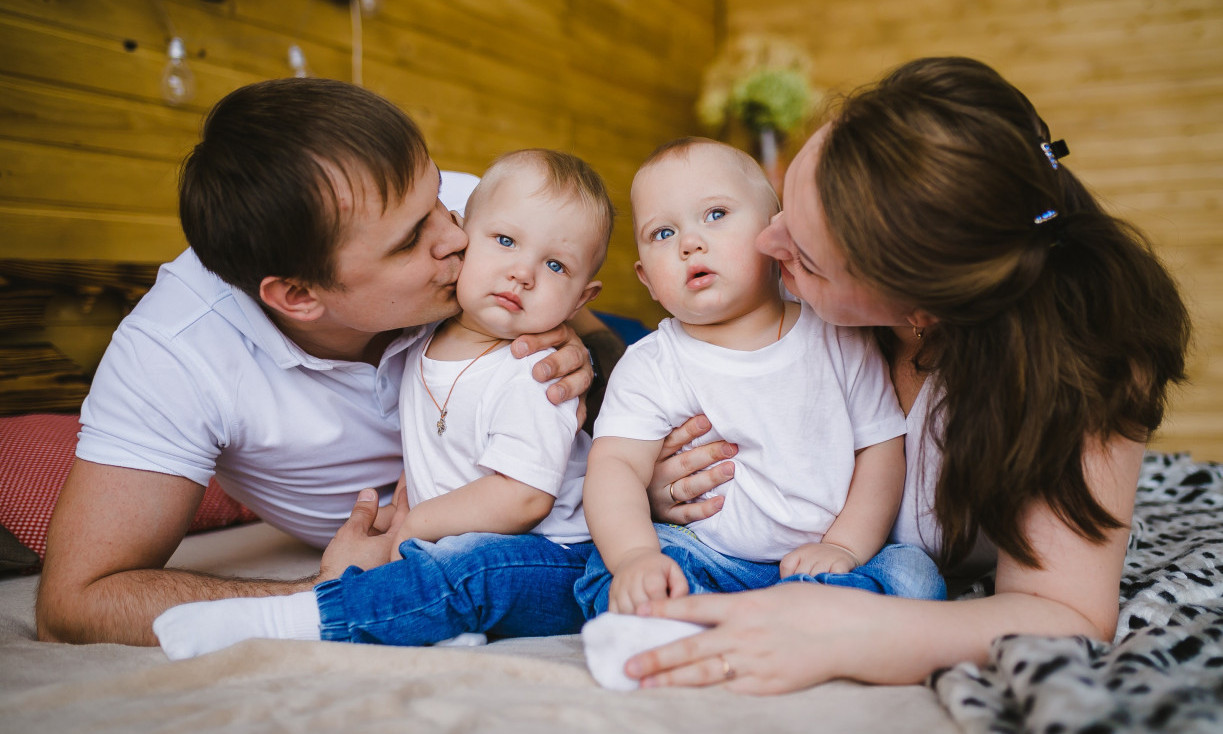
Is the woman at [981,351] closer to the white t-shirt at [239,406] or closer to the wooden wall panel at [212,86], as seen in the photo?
the white t-shirt at [239,406]

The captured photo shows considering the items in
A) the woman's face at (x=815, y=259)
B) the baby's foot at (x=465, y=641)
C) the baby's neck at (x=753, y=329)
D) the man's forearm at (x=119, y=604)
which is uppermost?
the woman's face at (x=815, y=259)

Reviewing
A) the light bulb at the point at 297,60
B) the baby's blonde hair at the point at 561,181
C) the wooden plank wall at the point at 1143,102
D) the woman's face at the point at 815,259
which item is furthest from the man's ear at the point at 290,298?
the wooden plank wall at the point at 1143,102

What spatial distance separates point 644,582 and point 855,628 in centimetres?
25

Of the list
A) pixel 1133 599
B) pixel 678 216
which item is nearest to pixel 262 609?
pixel 678 216

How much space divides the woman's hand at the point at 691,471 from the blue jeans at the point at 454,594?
0.20 metres

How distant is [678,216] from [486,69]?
2475mm

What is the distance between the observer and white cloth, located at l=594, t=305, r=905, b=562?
123 cm

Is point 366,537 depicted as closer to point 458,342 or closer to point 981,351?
point 458,342

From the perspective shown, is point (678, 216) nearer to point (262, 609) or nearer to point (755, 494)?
point (755, 494)

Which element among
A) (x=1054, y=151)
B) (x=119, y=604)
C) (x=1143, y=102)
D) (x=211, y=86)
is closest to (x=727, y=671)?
(x=1054, y=151)

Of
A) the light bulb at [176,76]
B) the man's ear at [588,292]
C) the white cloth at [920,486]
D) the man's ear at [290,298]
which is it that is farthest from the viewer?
the light bulb at [176,76]

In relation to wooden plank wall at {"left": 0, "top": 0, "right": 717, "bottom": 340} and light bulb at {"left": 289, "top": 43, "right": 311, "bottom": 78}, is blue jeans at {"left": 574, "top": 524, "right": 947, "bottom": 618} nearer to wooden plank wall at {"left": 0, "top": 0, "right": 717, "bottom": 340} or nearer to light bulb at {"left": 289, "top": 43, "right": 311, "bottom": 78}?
wooden plank wall at {"left": 0, "top": 0, "right": 717, "bottom": 340}

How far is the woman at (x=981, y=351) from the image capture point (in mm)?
952

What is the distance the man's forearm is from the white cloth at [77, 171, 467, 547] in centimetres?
17
